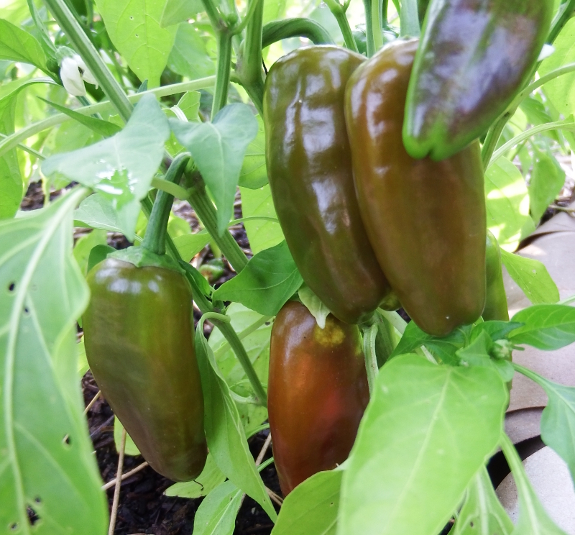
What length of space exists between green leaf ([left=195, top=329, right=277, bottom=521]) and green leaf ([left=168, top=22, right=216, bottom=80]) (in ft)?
2.47

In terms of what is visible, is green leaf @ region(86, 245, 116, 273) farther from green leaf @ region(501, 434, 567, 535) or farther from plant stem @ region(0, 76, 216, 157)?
green leaf @ region(501, 434, 567, 535)

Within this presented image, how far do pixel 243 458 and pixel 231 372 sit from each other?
1.11 ft

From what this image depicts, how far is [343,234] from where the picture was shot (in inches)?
18.7

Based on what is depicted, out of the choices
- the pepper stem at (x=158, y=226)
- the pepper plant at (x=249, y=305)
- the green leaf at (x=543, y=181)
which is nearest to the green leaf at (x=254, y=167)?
the pepper plant at (x=249, y=305)

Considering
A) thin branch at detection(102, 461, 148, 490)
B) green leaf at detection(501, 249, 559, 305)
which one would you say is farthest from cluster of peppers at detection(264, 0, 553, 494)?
thin branch at detection(102, 461, 148, 490)

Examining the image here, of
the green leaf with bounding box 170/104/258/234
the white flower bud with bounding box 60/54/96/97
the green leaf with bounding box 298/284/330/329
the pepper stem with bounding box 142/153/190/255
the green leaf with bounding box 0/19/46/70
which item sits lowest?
the green leaf with bounding box 298/284/330/329

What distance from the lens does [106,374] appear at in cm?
56

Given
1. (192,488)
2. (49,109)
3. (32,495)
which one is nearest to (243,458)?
(32,495)

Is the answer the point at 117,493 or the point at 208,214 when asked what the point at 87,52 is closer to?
the point at 208,214

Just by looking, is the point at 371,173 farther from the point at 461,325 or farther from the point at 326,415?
the point at 326,415

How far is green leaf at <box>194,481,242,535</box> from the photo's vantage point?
0.68m

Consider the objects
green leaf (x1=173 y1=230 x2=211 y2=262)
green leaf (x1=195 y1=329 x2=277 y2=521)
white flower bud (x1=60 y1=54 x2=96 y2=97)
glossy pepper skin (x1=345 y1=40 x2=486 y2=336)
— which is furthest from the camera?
green leaf (x1=173 y1=230 x2=211 y2=262)

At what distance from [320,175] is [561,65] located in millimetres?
575

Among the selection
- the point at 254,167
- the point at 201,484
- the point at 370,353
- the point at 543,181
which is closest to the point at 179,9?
the point at 254,167
